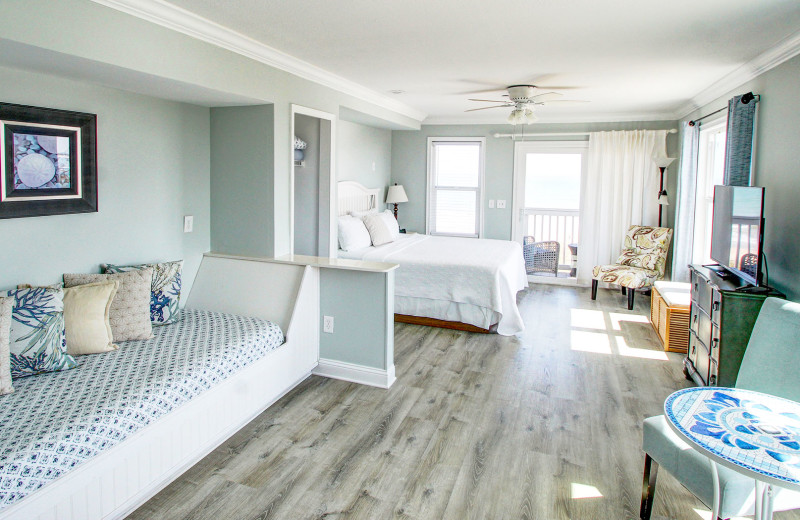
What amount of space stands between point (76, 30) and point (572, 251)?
244 inches

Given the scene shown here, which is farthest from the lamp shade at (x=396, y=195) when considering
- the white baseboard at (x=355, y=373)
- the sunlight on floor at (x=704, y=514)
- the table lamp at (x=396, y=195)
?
the sunlight on floor at (x=704, y=514)

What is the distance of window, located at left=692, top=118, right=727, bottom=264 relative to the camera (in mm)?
5207

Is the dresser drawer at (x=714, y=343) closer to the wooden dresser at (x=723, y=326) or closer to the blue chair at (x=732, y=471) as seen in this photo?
the wooden dresser at (x=723, y=326)

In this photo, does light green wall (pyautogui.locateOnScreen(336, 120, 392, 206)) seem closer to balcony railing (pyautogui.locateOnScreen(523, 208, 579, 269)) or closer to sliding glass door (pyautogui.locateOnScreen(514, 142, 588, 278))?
sliding glass door (pyautogui.locateOnScreen(514, 142, 588, 278))

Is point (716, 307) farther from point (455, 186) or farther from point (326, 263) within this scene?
point (455, 186)

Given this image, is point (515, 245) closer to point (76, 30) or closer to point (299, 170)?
point (299, 170)

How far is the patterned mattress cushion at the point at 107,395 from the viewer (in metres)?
1.74

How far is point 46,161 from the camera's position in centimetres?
261

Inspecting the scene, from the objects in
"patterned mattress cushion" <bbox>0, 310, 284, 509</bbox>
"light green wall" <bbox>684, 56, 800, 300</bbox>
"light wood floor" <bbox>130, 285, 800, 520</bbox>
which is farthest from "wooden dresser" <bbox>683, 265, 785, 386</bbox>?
"patterned mattress cushion" <bbox>0, 310, 284, 509</bbox>

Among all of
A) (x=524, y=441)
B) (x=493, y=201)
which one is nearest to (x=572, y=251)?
(x=493, y=201)

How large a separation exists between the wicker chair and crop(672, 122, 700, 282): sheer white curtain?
5.48 feet

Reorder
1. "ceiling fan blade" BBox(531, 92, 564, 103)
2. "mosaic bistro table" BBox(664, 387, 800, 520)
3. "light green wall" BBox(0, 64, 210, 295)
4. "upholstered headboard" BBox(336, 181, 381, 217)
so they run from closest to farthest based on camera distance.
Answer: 1. "mosaic bistro table" BBox(664, 387, 800, 520)
2. "light green wall" BBox(0, 64, 210, 295)
3. "ceiling fan blade" BBox(531, 92, 564, 103)
4. "upholstered headboard" BBox(336, 181, 381, 217)

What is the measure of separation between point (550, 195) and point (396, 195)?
2102 millimetres

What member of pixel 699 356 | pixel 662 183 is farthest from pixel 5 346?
pixel 662 183
